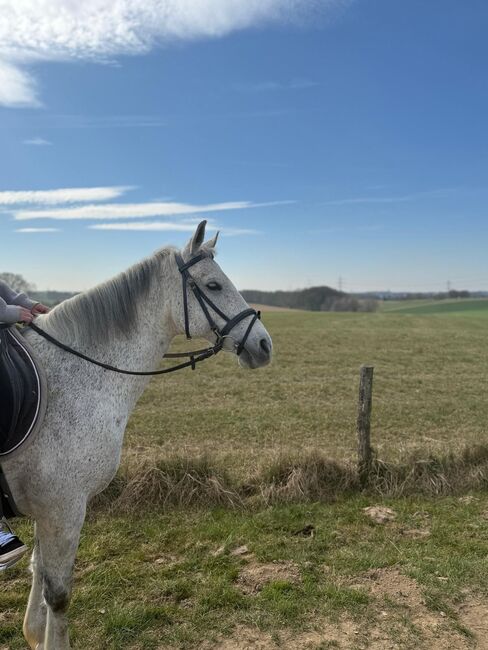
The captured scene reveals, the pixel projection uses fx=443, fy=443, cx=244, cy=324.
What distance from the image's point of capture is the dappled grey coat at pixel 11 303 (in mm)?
2848

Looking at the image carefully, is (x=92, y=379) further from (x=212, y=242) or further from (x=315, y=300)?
(x=315, y=300)

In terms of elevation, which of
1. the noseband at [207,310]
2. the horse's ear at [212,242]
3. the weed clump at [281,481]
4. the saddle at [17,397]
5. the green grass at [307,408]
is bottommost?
the green grass at [307,408]

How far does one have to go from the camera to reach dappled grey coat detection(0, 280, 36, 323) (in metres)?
2.85

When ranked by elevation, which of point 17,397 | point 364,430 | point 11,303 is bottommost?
point 364,430

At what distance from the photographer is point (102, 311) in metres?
3.14

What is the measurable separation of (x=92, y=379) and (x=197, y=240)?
1237mm

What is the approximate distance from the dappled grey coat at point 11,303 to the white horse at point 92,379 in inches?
9.2

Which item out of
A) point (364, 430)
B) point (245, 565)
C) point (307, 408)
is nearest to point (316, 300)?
point (307, 408)

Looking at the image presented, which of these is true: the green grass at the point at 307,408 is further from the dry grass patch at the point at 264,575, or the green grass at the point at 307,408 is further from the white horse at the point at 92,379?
the white horse at the point at 92,379

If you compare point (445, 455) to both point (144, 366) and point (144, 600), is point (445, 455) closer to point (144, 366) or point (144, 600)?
point (144, 600)

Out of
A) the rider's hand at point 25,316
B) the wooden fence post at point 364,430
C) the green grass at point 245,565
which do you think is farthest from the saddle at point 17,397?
the wooden fence post at point 364,430

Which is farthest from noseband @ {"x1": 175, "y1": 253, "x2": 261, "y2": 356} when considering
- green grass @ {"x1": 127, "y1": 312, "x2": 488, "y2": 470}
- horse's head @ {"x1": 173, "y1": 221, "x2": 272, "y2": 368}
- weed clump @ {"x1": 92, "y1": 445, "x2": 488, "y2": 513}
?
green grass @ {"x1": 127, "y1": 312, "x2": 488, "y2": 470}

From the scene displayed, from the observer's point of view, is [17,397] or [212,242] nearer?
[17,397]

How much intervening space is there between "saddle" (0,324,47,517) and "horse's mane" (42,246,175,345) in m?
0.30
